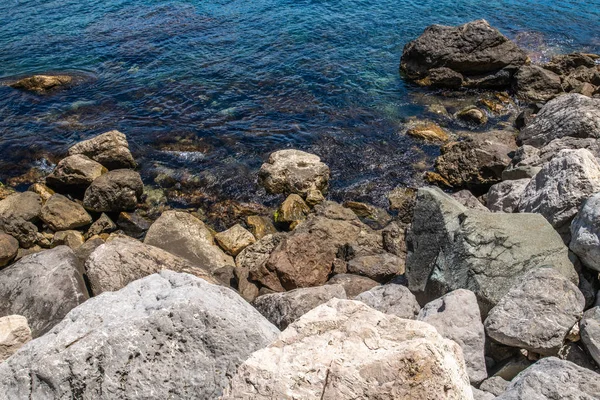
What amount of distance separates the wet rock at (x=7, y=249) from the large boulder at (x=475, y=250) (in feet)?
32.7

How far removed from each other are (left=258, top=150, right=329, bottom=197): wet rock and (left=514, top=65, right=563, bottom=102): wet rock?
35.1 feet

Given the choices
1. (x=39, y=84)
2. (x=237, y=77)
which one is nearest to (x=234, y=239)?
(x=237, y=77)

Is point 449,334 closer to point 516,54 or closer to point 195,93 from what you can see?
point 195,93

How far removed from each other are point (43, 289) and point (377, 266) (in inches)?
264

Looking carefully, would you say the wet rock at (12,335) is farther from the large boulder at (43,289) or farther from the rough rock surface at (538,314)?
the rough rock surface at (538,314)

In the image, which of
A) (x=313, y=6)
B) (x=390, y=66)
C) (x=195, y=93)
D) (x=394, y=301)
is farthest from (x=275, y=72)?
(x=394, y=301)

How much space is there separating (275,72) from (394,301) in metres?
17.0

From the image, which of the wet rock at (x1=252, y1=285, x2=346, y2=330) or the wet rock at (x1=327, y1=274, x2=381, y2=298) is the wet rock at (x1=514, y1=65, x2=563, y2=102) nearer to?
the wet rock at (x1=327, y1=274, x2=381, y2=298)

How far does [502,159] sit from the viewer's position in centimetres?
1455

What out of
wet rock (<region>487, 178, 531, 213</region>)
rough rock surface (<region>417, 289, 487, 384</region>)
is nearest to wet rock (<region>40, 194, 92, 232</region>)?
rough rock surface (<region>417, 289, 487, 384</region>)

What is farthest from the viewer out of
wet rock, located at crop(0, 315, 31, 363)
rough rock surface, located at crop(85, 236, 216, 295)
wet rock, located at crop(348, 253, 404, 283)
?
wet rock, located at crop(348, 253, 404, 283)

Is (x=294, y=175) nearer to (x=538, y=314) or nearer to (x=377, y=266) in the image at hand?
(x=377, y=266)

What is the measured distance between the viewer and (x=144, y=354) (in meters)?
5.08

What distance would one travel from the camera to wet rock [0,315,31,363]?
686 centimetres
